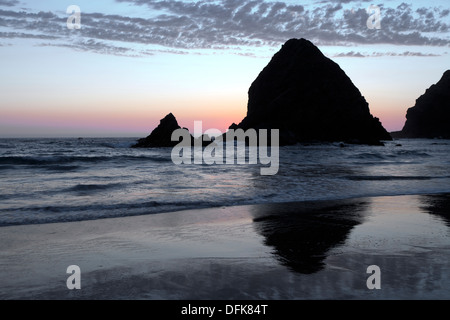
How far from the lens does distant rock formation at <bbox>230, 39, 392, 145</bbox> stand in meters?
90.2

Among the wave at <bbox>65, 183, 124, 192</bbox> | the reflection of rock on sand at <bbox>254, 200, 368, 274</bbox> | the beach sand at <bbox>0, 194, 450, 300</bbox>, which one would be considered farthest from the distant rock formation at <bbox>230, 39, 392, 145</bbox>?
the beach sand at <bbox>0, 194, 450, 300</bbox>

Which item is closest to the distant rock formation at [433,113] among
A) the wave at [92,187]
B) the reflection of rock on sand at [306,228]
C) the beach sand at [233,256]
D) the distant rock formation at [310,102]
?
the distant rock formation at [310,102]

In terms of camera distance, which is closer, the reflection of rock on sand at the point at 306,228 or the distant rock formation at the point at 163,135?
the reflection of rock on sand at the point at 306,228

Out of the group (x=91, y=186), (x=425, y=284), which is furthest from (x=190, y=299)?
(x=91, y=186)

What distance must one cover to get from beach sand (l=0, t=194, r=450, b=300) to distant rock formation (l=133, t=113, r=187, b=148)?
4692 cm

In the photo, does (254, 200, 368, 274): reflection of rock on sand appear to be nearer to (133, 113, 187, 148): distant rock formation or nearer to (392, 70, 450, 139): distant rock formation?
(133, 113, 187, 148): distant rock formation

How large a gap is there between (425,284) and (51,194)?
11.3 meters

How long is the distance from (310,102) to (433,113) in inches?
3347

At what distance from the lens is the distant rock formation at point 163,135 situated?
55125 mm

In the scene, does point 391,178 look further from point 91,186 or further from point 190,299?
point 190,299

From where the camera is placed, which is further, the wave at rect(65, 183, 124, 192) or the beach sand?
the wave at rect(65, 183, 124, 192)

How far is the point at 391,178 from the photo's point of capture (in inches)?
712

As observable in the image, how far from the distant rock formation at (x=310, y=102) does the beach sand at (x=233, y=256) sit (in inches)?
3065

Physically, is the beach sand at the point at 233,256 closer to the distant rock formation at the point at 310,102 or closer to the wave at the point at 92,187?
the wave at the point at 92,187
